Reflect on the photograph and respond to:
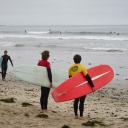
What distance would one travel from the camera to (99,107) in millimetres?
8664

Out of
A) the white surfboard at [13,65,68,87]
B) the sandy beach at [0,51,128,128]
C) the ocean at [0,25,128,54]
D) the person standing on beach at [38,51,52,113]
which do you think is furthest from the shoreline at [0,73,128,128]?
the ocean at [0,25,128,54]

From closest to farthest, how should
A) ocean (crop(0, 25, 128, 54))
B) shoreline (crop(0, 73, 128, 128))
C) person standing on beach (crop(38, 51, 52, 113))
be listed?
shoreline (crop(0, 73, 128, 128)) → person standing on beach (crop(38, 51, 52, 113)) → ocean (crop(0, 25, 128, 54))

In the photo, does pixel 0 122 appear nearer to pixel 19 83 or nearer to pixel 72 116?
pixel 72 116

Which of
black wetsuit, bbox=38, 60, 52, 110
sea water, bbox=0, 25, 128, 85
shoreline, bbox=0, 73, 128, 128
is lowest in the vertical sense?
shoreline, bbox=0, 73, 128, 128

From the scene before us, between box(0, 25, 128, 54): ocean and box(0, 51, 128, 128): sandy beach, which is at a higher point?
box(0, 25, 128, 54): ocean

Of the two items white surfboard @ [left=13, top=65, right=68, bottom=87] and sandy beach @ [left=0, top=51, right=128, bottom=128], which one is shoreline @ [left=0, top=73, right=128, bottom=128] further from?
white surfboard @ [left=13, top=65, right=68, bottom=87]

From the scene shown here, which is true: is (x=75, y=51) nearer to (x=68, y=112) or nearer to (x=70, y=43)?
(x=70, y=43)

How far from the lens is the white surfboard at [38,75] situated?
7.43 m

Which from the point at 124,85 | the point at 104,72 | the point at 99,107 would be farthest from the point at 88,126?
the point at 124,85

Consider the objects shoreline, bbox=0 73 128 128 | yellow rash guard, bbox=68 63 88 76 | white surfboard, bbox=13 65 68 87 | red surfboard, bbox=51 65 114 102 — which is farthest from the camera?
white surfboard, bbox=13 65 68 87

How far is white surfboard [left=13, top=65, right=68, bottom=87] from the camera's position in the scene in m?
7.43

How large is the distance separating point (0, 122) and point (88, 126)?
5.76 feet

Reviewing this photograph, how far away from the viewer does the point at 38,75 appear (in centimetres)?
770

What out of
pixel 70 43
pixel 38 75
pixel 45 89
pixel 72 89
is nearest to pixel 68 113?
pixel 45 89
